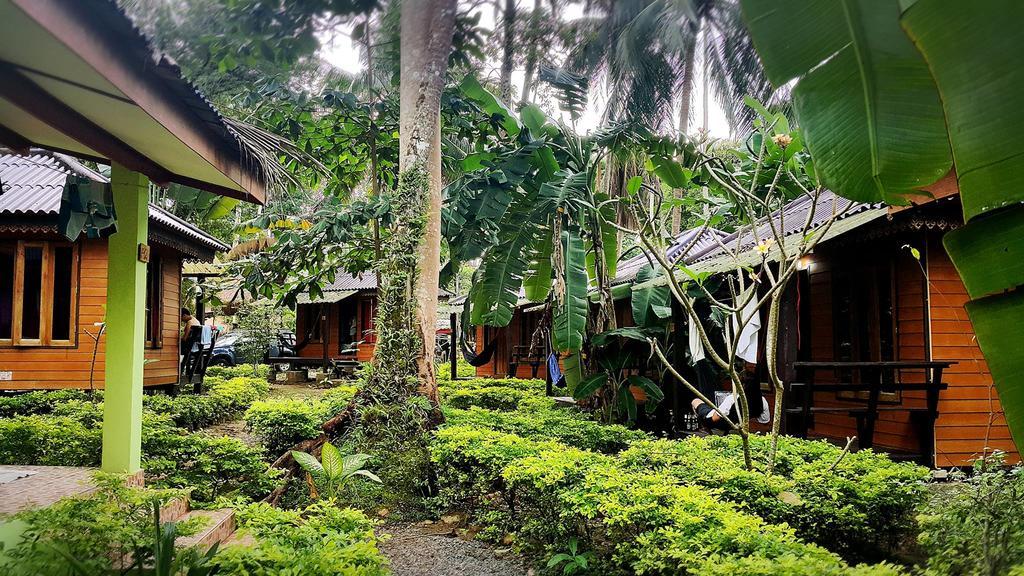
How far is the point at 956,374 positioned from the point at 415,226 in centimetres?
640

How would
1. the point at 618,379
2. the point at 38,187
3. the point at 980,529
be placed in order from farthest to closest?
1. the point at 38,187
2. the point at 618,379
3. the point at 980,529

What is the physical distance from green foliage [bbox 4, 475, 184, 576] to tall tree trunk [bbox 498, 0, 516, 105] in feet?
21.5

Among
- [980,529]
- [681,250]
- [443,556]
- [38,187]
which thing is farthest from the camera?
[681,250]

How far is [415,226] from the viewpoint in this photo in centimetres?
755

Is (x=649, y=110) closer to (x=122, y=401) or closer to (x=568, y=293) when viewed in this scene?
(x=568, y=293)

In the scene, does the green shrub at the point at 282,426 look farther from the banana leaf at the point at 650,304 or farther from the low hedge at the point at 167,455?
the banana leaf at the point at 650,304

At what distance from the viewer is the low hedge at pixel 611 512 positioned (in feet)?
10.4

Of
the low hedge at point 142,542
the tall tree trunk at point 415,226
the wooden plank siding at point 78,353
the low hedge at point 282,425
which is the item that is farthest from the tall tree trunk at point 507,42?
the wooden plank siding at point 78,353

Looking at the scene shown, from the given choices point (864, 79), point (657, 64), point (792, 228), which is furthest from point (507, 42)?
point (657, 64)

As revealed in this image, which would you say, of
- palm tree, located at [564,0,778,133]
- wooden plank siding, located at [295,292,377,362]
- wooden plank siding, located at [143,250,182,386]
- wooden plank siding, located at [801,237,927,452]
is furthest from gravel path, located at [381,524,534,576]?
wooden plank siding, located at [295,292,377,362]

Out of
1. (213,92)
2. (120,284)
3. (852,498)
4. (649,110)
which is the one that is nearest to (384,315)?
(120,284)

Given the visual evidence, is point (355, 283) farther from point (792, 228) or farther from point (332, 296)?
point (792, 228)

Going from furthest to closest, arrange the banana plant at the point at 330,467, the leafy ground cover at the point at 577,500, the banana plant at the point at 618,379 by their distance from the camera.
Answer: the banana plant at the point at 618,379 < the banana plant at the point at 330,467 < the leafy ground cover at the point at 577,500

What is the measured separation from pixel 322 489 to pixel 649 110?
17190 millimetres
